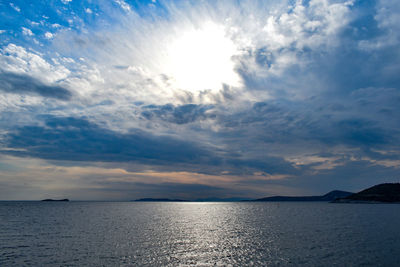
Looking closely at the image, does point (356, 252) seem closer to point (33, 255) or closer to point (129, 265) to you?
point (129, 265)

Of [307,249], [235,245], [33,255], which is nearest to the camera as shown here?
[33,255]

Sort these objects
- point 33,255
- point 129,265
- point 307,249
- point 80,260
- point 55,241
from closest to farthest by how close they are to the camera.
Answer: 1. point 129,265
2. point 80,260
3. point 33,255
4. point 307,249
5. point 55,241

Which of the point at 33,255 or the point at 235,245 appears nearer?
the point at 33,255

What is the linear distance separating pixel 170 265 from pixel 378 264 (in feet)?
110

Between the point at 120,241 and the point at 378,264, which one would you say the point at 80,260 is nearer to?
the point at 120,241

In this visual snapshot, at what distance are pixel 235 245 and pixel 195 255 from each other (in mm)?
13460

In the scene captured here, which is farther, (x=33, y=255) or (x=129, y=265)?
(x=33, y=255)

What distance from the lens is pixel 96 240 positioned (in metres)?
59.1

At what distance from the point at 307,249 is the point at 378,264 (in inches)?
499

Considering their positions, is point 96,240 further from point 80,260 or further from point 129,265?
point 129,265

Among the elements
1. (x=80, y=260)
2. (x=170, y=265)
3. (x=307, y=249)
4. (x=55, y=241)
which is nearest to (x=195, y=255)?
(x=170, y=265)

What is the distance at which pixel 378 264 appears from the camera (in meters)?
38.5

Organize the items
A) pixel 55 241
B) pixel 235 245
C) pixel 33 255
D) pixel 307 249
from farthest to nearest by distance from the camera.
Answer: pixel 55 241
pixel 235 245
pixel 307 249
pixel 33 255

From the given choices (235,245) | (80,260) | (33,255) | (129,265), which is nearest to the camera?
(129,265)
